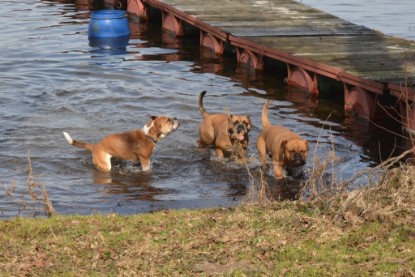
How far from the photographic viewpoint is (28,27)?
27391 millimetres

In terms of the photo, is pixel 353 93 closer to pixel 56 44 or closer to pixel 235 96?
pixel 235 96

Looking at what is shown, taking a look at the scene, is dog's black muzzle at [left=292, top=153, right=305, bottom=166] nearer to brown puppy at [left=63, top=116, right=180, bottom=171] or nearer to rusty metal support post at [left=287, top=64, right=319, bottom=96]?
brown puppy at [left=63, top=116, right=180, bottom=171]

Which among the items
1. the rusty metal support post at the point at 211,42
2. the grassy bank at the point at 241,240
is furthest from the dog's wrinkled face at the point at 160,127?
the rusty metal support post at the point at 211,42

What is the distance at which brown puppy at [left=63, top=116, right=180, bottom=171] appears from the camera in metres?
13.0

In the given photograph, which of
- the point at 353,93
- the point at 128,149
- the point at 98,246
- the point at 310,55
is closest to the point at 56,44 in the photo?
the point at 310,55

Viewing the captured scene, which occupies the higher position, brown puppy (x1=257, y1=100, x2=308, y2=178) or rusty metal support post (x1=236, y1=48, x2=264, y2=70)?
brown puppy (x1=257, y1=100, x2=308, y2=178)

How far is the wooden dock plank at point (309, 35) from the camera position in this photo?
16844 millimetres

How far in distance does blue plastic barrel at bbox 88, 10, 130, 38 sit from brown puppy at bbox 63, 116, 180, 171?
37.8ft

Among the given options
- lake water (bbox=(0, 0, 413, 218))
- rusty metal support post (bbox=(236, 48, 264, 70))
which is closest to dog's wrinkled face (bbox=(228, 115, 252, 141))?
lake water (bbox=(0, 0, 413, 218))

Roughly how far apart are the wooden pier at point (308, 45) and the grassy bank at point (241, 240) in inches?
180

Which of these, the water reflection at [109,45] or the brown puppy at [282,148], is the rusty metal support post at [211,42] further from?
the brown puppy at [282,148]

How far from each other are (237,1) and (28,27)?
6828 millimetres

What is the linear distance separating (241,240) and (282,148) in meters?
4.08

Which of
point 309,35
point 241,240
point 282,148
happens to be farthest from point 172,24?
point 241,240
